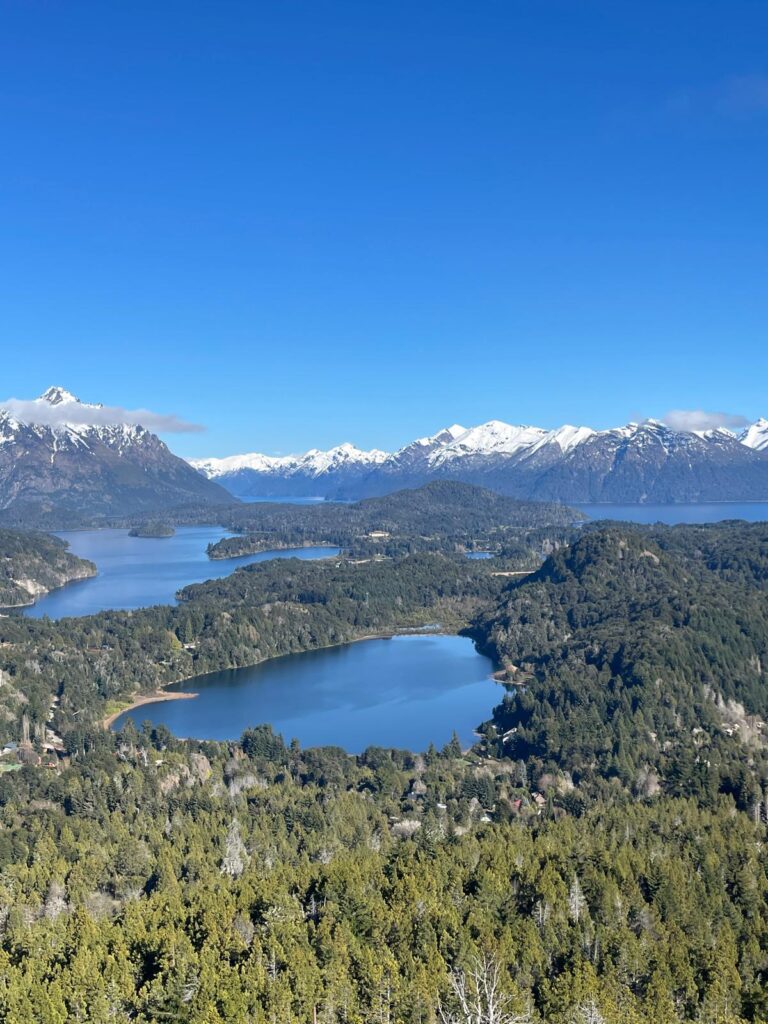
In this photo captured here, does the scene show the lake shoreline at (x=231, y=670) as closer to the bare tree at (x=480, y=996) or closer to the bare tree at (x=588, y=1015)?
the bare tree at (x=480, y=996)

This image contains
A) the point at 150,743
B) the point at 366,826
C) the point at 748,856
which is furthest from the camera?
the point at 150,743

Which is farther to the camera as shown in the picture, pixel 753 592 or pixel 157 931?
pixel 753 592

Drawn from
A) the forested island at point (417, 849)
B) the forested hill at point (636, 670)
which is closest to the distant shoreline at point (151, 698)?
the forested island at point (417, 849)

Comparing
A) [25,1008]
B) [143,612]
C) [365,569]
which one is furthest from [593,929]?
[365,569]

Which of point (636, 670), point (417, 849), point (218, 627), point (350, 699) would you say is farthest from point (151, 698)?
point (417, 849)

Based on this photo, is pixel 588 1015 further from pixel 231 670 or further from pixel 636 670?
pixel 231 670

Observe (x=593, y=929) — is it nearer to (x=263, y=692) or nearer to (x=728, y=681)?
(x=728, y=681)
